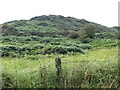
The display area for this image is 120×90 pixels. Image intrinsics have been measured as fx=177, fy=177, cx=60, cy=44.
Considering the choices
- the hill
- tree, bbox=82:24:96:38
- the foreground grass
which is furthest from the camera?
the hill

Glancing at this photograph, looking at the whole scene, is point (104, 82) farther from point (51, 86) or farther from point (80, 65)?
point (51, 86)

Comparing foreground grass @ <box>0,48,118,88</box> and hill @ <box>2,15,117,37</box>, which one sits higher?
hill @ <box>2,15,117,37</box>

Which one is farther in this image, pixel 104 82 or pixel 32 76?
A: pixel 32 76

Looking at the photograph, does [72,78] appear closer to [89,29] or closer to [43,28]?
[89,29]

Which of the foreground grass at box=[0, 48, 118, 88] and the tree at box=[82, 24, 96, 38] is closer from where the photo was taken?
the foreground grass at box=[0, 48, 118, 88]

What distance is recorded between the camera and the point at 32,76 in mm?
7508

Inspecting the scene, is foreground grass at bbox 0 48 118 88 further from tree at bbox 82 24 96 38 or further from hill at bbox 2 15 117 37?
hill at bbox 2 15 117 37

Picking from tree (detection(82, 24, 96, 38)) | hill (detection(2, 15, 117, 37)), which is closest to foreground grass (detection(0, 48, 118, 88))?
tree (detection(82, 24, 96, 38))

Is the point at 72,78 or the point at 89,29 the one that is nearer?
the point at 72,78

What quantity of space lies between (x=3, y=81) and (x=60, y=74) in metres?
2.22

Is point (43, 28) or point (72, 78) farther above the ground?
point (43, 28)

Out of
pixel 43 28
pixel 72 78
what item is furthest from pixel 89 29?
pixel 72 78

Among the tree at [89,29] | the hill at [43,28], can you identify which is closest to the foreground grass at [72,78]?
the tree at [89,29]

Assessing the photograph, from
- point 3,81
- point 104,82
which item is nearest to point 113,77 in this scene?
point 104,82
